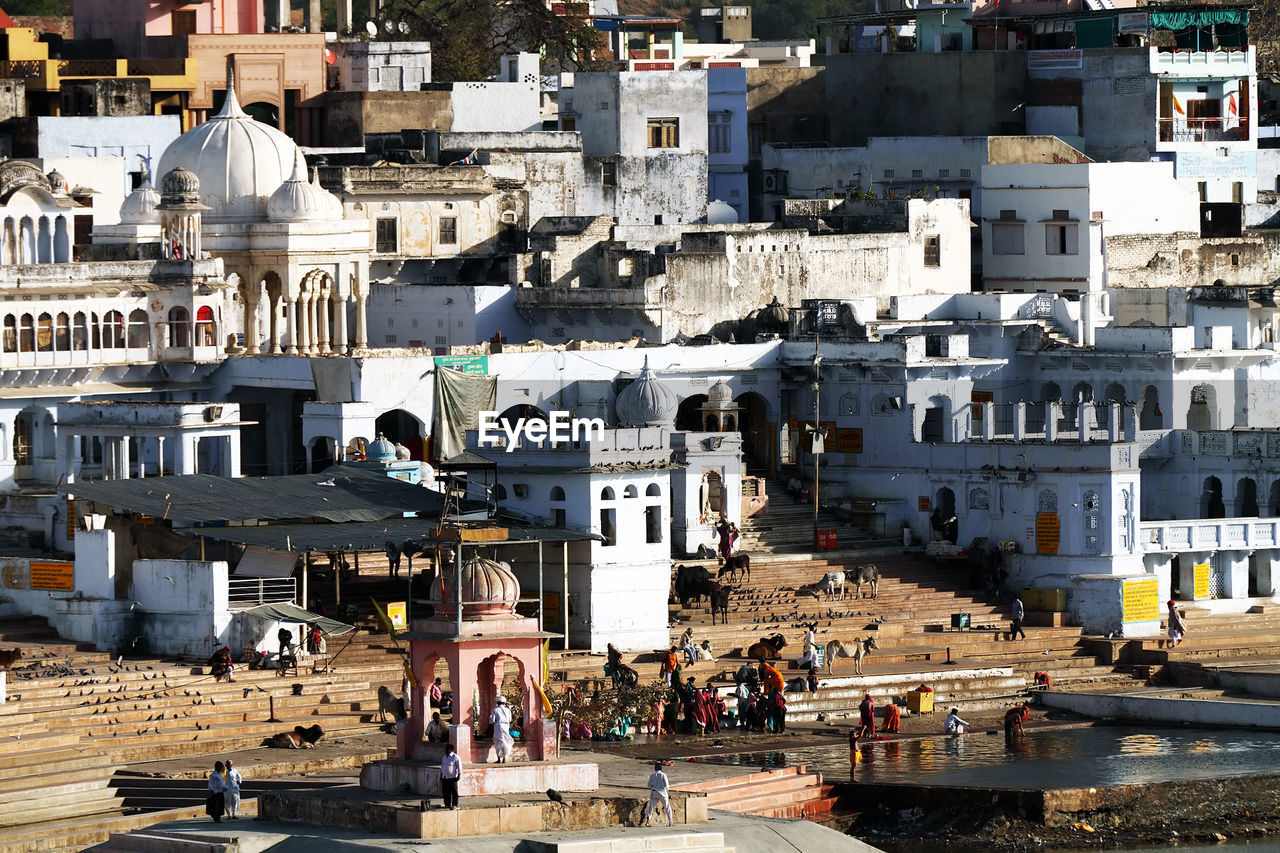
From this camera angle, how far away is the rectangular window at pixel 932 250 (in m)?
75.1

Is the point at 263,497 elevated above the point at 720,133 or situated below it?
below

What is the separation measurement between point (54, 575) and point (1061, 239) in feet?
Answer: 94.7

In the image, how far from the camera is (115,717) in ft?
160

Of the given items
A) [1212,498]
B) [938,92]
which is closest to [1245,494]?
[1212,498]

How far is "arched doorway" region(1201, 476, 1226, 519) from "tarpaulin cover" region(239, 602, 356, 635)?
20677 millimetres

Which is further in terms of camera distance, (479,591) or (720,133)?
(720,133)

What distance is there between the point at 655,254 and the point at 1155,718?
18697 mm

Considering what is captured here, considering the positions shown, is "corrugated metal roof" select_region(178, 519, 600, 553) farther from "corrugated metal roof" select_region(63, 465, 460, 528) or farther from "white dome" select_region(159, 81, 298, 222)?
"white dome" select_region(159, 81, 298, 222)

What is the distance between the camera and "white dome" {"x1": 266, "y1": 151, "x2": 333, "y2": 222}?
68750mm

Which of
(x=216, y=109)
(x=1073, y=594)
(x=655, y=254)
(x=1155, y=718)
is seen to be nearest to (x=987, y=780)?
(x=1155, y=718)

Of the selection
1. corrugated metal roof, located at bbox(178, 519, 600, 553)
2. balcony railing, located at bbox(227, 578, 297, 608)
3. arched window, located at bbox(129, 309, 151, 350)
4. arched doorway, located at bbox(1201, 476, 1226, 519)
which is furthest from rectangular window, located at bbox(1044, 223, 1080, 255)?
balcony railing, located at bbox(227, 578, 297, 608)

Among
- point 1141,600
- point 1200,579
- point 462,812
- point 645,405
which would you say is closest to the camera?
point 462,812

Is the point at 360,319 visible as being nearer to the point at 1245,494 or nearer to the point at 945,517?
the point at 945,517

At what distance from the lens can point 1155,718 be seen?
56.5 m
